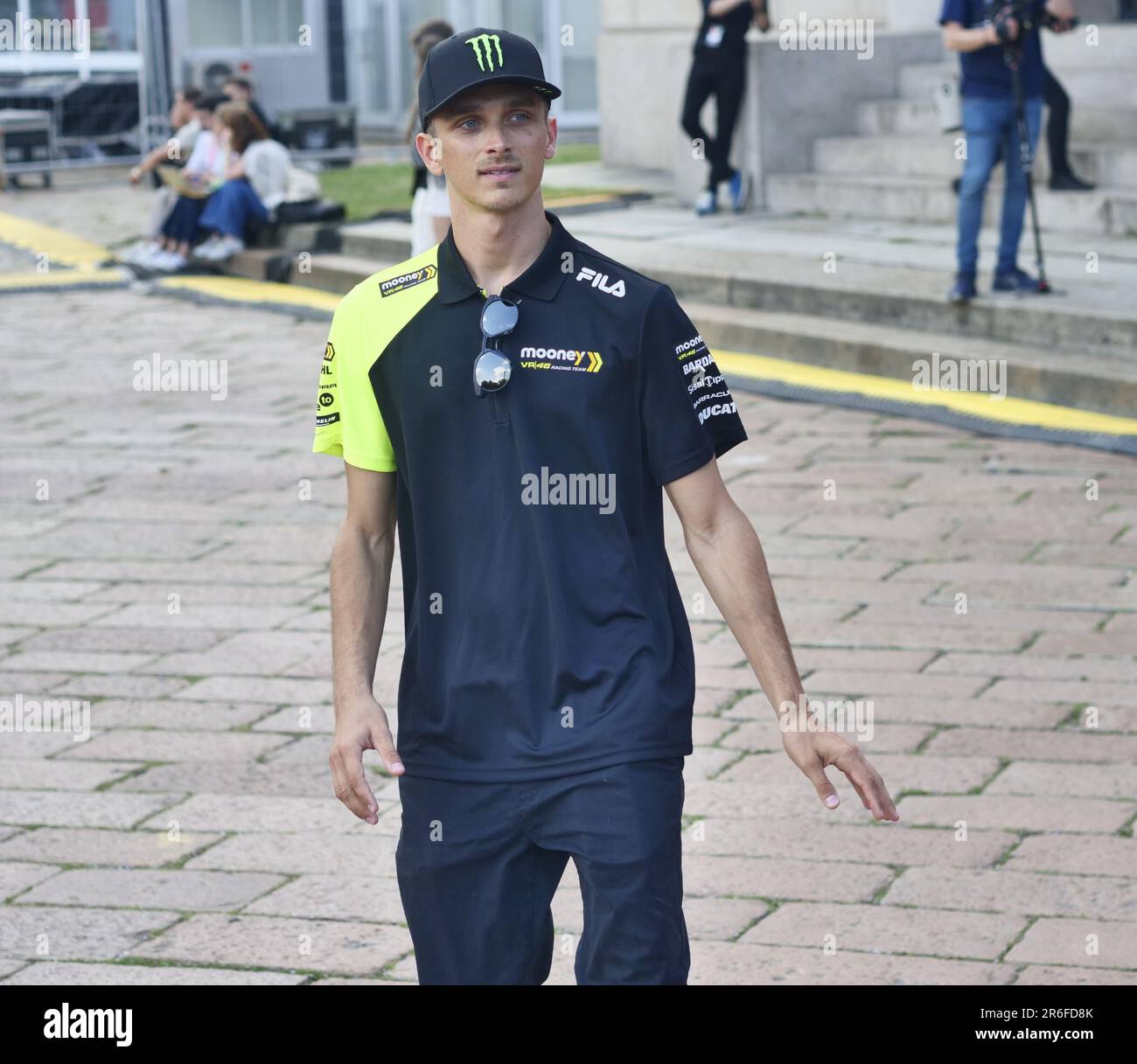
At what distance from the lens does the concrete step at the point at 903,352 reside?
8977 millimetres

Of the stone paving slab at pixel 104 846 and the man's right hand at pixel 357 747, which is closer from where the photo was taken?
the man's right hand at pixel 357 747

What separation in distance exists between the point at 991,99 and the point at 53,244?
1007cm

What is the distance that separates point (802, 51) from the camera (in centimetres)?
1424

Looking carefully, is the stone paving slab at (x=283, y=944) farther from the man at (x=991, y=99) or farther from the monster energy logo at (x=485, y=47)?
the man at (x=991, y=99)

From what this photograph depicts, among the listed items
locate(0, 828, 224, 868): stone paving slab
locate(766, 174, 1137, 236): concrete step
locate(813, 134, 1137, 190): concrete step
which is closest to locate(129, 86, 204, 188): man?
locate(766, 174, 1137, 236): concrete step

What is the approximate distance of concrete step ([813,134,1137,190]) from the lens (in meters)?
12.0

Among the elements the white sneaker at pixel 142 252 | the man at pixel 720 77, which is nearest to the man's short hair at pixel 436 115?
the man at pixel 720 77

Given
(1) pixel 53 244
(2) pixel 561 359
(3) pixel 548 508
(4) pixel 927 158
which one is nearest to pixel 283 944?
(3) pixel 548 508

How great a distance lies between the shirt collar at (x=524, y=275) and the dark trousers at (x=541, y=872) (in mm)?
709

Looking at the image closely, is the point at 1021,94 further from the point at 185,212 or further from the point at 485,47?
the point at 185,212

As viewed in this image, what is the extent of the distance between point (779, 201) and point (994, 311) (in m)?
→ 4.51

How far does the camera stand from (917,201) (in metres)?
13.0
